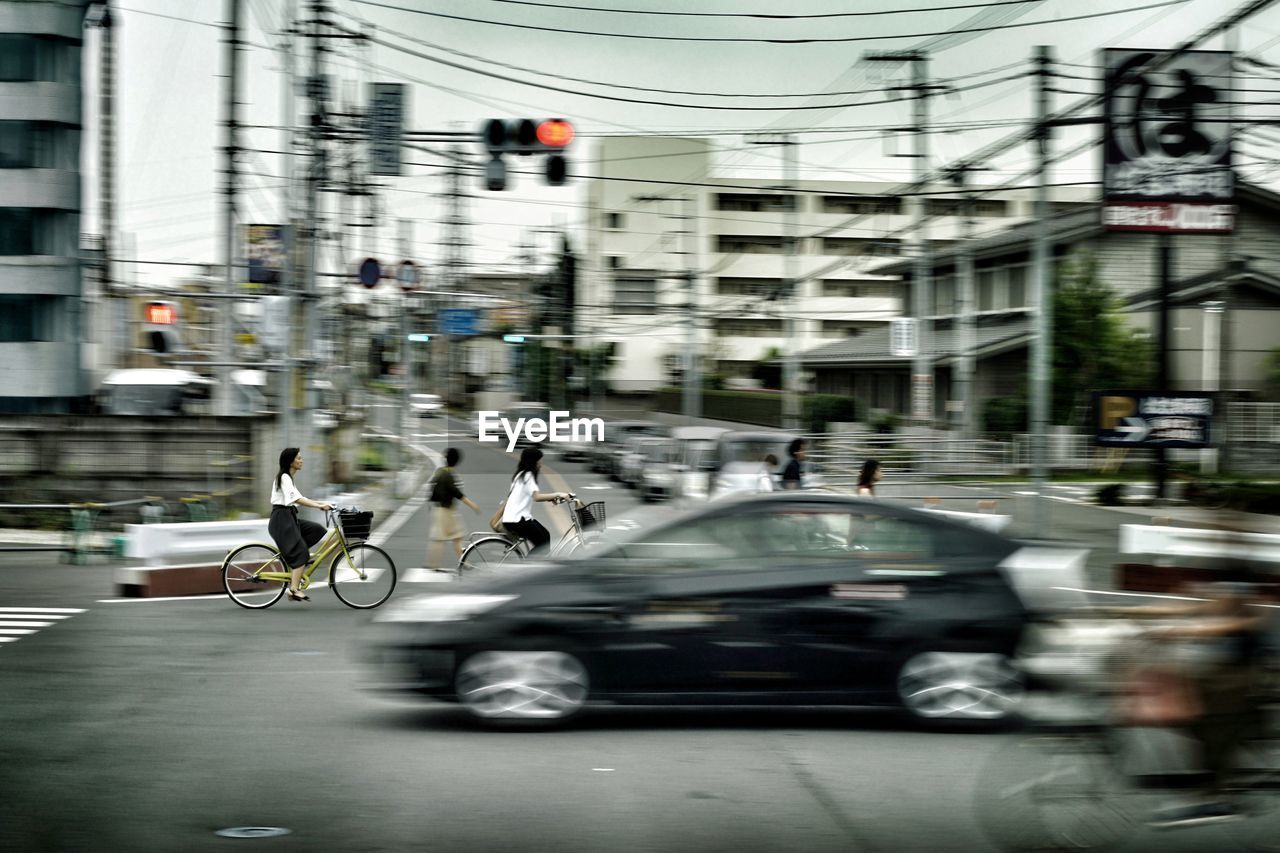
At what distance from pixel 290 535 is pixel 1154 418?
623 inches

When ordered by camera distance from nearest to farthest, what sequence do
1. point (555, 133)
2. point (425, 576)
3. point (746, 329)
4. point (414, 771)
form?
point (414, 771)
point (555, 133)
point (425, 576)
point (746, 329)

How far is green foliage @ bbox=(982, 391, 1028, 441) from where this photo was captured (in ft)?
143

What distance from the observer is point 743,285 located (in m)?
91.6

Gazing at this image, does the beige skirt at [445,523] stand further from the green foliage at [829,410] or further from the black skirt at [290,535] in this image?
the green foliage at [829,410]

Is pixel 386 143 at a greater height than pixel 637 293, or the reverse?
pixel 637 293

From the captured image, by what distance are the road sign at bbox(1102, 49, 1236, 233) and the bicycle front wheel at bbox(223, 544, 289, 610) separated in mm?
12710

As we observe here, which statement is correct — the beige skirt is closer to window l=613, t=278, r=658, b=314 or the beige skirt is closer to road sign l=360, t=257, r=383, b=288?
road sign l=360, t=257, r=383, b=288

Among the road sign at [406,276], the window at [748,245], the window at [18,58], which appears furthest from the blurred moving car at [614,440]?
the window at [748,245]

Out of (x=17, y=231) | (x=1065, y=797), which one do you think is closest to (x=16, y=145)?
(x=17, y=231)

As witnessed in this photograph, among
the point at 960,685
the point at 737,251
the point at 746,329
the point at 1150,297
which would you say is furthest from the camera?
the point at 746,329

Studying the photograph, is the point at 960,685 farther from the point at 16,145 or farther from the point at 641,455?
the point at 16,145

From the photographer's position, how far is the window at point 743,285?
90750mm

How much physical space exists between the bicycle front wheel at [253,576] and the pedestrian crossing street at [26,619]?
156 cm

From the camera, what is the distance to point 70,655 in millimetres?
11273
